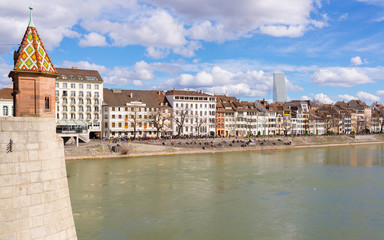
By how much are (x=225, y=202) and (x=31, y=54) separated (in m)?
18.8

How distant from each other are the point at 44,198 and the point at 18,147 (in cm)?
161

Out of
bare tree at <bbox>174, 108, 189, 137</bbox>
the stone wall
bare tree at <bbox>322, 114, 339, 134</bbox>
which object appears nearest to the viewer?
the stone wall

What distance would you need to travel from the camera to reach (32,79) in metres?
10.5

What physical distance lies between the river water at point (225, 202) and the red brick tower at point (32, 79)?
984 centimetres

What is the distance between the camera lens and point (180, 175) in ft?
122

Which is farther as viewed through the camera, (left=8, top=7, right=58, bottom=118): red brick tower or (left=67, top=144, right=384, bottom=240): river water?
(left=67, top=144, right=384, bottom=240): river water

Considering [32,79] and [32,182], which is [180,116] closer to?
[32,79]

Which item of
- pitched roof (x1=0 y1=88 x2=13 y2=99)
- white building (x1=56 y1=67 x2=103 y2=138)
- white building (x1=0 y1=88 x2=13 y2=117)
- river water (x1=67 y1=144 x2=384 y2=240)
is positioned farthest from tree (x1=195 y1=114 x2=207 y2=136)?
white building (x1=0 y1=88 x2=13 y2=117)

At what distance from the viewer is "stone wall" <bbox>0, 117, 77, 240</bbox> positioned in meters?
9.34

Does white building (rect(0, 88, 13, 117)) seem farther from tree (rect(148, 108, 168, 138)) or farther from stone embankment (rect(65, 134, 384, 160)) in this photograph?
tree (rect(148, 108, 168, 138))

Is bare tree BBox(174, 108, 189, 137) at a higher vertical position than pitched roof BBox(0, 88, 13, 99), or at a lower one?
lower

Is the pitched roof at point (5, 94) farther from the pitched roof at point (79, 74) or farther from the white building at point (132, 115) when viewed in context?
the white building at point (132, 115)

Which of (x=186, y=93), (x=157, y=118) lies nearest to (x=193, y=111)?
(x=186, y=93)

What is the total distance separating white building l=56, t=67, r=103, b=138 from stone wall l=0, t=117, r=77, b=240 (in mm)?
57715
